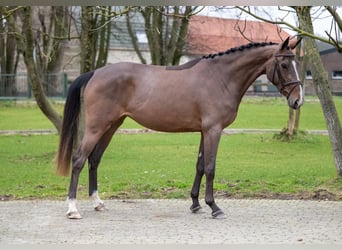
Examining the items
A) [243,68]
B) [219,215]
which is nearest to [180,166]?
[219,215]

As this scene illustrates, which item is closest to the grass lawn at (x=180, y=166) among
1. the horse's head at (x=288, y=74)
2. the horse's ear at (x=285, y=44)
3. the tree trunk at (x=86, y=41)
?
the tree trunk at (x=86, y=41)

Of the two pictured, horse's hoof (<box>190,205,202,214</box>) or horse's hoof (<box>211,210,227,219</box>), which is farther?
horse's hoof (<box>190,205,202,214</box>)

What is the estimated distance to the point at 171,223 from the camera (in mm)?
6254

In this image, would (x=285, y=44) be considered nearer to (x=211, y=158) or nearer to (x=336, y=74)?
(x=211, y=158)

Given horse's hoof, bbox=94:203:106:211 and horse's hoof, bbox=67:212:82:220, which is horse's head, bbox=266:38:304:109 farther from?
horse's hoof, bbox=67:212:82:220

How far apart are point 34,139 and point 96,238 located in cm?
1115

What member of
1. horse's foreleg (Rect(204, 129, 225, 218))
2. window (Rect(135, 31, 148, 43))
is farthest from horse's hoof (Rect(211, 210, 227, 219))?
window (Rect(135, 31, 148, 43))

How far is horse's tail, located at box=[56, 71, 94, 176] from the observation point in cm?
681

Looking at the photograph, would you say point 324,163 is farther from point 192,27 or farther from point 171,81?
point 192,27

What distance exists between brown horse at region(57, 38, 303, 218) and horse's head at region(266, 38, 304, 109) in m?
0.02

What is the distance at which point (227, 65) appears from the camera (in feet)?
22.0

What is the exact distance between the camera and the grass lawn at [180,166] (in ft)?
27.5

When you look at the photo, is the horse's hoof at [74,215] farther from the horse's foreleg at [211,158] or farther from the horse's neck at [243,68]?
the horse's neck at [243,68]

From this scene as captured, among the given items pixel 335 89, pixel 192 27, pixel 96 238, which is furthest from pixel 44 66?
pixel 96 238
